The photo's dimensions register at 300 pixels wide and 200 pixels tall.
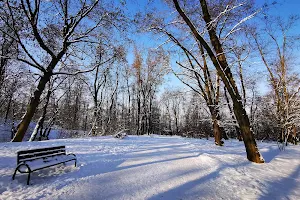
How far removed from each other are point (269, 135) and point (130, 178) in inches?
921

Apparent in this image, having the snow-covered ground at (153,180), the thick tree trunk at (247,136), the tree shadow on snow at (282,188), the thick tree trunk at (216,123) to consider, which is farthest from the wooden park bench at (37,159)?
the thick tree trunk at (216,123)

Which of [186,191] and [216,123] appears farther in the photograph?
[216,123]

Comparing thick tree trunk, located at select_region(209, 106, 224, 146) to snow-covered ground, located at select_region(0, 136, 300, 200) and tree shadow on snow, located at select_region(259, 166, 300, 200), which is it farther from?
tree shadow on snow, located at select_region(259, 166, 300, 200)

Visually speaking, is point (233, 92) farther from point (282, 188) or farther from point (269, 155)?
point (269, 155)

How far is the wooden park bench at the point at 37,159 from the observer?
4.25m

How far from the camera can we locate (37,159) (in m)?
4.73

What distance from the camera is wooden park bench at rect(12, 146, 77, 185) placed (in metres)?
4.25

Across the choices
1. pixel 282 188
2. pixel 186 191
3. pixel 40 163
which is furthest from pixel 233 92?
pixel 40 163

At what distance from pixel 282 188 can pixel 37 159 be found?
252 inches

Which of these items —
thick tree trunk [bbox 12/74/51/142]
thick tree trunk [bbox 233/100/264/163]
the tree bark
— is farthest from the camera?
thick tree trunk [bbox 12/74/51/142]

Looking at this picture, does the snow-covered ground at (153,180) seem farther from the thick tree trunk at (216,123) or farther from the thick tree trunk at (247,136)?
the thick tree trunk at (216,123)

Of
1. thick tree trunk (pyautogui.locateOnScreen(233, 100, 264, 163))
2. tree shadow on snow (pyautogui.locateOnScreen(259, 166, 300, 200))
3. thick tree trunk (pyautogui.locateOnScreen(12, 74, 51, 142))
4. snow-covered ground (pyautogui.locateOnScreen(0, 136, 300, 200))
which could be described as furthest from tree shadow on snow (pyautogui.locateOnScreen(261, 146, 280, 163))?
thick tree trunk (pyautogui.locateOnScreen(12, 74, 51, 142))

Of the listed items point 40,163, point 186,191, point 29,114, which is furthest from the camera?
point 29,114

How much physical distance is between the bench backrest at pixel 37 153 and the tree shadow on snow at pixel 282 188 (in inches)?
219
